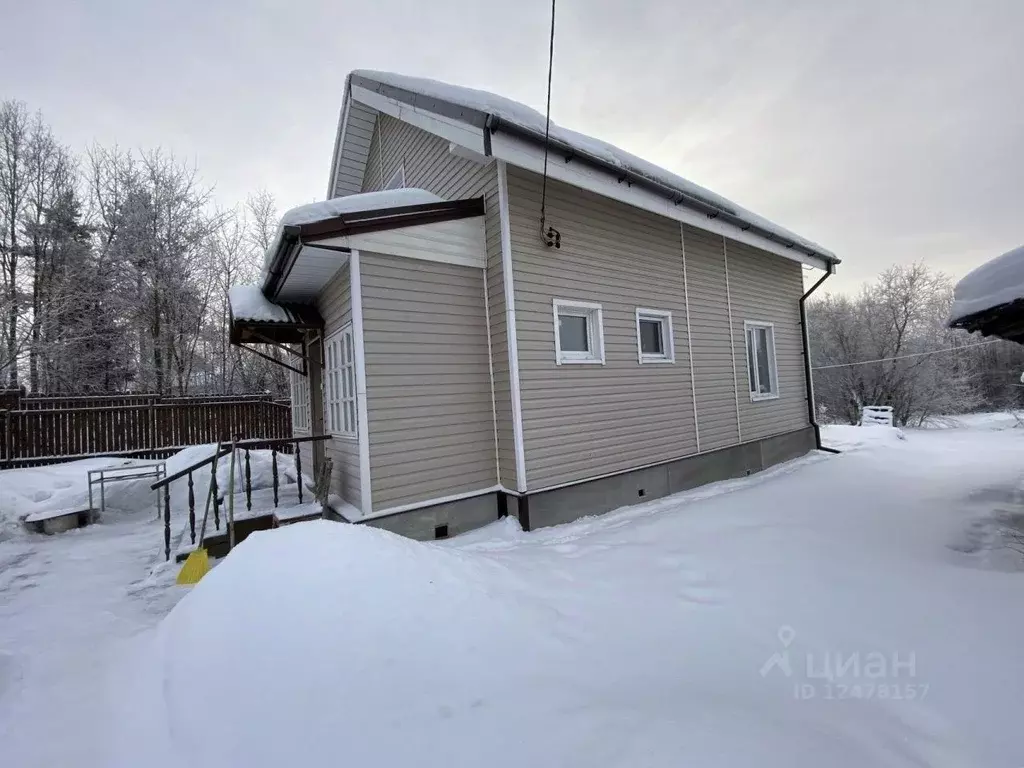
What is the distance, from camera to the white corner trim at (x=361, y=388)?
4.62 metres

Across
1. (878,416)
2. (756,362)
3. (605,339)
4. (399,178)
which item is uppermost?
A: (399,178)

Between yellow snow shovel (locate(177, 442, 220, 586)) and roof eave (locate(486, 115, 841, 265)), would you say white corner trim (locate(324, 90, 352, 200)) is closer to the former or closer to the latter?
roof eave (locate(486, 115, 841, 265))

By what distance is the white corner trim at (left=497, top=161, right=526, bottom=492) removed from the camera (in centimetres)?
519

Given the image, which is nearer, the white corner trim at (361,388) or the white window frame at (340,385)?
the white corner trim at (361,388)

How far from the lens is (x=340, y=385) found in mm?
5578

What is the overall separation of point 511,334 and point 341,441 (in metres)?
2.43

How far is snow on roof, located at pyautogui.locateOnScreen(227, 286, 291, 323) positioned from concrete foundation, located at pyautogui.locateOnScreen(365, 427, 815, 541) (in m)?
3.22

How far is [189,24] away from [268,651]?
883 centimetres

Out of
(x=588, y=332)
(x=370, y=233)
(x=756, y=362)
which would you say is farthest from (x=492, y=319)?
(x=756, y=362)

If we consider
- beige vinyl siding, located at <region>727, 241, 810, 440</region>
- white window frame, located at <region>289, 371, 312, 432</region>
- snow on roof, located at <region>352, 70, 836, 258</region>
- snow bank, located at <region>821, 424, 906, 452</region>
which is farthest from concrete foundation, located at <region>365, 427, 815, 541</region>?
snow bank, located at <region>821, 424, 906, 452</region>

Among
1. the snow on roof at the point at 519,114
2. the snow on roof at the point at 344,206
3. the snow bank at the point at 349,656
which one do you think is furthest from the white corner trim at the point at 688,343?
the snow bank at the point at 349,656

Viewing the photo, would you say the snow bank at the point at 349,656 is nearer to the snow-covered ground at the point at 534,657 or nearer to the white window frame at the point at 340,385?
the snow-covered ground at the point at 534,657

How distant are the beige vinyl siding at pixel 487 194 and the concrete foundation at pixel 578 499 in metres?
0.40

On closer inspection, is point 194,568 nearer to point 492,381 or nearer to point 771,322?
point 492,381
